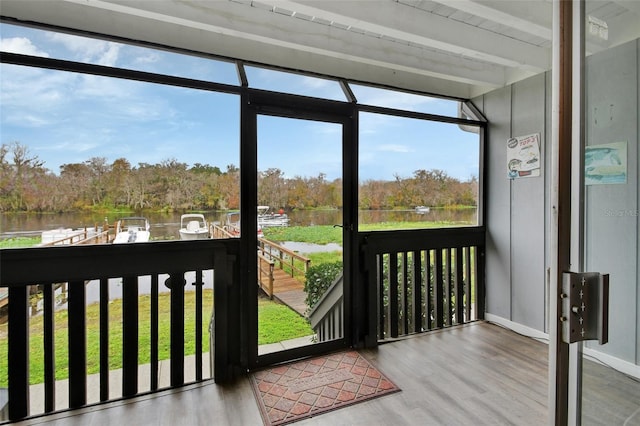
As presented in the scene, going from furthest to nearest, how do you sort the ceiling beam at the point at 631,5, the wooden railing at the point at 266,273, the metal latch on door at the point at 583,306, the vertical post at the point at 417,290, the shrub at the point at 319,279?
the vertical post at the point at 417,290 → the shrub at the point at 319,279 → the wooden railing at the point at 266,273 → the ceiling beam at the point at 631,5 → the metal latch on door at the point at 583,306

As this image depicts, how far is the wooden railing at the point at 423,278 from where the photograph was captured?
3.19 meters

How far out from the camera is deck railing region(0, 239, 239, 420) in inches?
81.4

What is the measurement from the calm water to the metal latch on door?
2.22 metres

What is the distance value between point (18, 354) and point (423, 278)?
3391 mm

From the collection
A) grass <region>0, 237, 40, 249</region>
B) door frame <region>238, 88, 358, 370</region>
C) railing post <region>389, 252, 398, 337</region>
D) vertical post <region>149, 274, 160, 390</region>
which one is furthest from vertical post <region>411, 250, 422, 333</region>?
grass <region>0, 237, 40, 249</region>

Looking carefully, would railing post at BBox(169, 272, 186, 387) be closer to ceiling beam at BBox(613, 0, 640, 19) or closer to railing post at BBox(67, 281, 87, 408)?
railing post at BBox(67, 281, 87, 408)

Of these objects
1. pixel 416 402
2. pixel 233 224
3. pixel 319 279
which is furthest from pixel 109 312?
pixel 416 402

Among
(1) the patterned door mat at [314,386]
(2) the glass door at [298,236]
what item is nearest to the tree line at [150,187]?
(2) the glass door at [298,236]

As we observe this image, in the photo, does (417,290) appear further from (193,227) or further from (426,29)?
(426,29)

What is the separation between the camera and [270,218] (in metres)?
2.74

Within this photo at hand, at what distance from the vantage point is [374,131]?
3184 mm

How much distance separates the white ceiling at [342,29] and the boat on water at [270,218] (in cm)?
128

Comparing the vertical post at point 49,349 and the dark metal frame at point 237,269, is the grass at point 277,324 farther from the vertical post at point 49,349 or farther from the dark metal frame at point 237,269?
the vertical post at point 49,349

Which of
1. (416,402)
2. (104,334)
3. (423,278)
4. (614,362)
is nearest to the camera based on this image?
(614,362)
